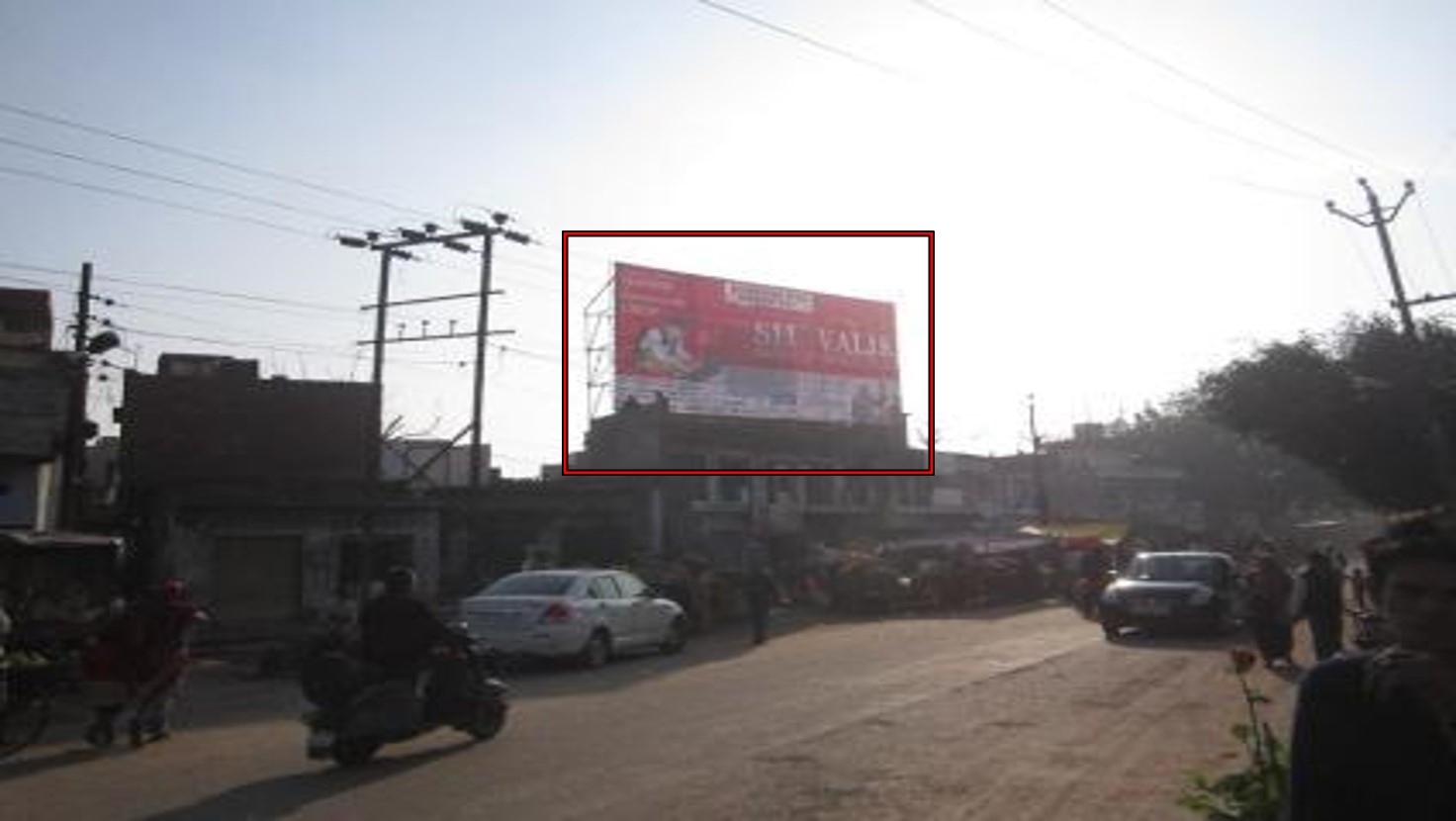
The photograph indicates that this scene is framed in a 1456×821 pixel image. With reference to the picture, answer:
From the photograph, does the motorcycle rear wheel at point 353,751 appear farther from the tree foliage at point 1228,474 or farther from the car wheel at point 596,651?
the tree foliage at point 1228,474

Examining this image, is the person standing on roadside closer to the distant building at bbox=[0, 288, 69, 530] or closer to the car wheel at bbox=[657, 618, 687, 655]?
the car wheel at bbox=[657, 618, 687, 655]

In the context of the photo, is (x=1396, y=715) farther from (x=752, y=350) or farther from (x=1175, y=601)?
(x=752, y=350)

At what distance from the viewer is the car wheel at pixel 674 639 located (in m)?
23.0

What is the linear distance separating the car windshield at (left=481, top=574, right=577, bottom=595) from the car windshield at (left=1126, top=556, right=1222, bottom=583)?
33.0 ft

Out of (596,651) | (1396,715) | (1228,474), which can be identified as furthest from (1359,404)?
(1228,474)

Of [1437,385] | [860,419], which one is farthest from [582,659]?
[860,419]

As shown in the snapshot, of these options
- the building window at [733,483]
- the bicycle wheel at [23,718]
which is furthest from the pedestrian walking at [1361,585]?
the building window at [733,483]

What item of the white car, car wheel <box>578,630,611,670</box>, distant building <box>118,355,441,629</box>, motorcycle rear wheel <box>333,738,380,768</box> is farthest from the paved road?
distant building <box>118,355,441,629</box>

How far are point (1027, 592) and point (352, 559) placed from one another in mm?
17514

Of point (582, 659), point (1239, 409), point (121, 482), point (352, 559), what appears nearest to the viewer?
point (582, 659)

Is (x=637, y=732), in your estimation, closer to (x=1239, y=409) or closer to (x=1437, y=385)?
(x=1437, y=385)

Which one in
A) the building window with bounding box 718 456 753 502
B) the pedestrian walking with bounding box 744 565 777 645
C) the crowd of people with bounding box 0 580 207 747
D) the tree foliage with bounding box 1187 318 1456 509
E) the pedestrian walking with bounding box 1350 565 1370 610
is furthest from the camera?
the building window with bounding box 718 456 753 502

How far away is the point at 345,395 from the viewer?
1567 inches

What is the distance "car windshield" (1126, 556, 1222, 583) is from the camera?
23859 millimetres
